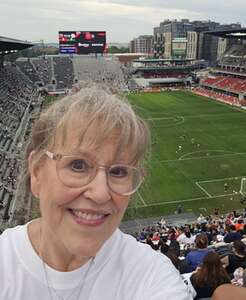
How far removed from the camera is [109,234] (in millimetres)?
2074

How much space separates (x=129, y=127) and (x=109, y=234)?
53 cm

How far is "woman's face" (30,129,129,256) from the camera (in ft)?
6.34

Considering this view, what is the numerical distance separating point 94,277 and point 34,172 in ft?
2.01

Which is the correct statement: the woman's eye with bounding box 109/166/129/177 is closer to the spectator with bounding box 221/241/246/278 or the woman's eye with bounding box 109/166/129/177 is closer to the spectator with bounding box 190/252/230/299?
the spectator with bounding box 190/252/230/299

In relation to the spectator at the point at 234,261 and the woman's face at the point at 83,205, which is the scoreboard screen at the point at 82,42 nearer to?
the spectator at the point at 234,261

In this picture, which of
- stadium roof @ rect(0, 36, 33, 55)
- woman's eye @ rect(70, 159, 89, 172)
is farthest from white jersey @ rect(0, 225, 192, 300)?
stadium roof @ rect(0, 36, 33, 55)

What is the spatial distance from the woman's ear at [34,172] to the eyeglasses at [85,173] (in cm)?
14

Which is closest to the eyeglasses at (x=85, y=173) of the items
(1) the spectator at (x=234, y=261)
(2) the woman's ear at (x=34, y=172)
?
(2) the woman's ear at (x=34, y=172)

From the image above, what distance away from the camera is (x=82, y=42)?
79062mm

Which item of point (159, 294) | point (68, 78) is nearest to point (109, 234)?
point (159, 294)

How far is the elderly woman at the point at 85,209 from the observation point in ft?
6.42

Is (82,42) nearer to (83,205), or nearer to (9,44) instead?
(9,44)

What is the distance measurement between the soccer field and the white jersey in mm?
9985

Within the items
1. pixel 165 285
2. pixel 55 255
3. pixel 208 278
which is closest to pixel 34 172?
pixel 55 255
